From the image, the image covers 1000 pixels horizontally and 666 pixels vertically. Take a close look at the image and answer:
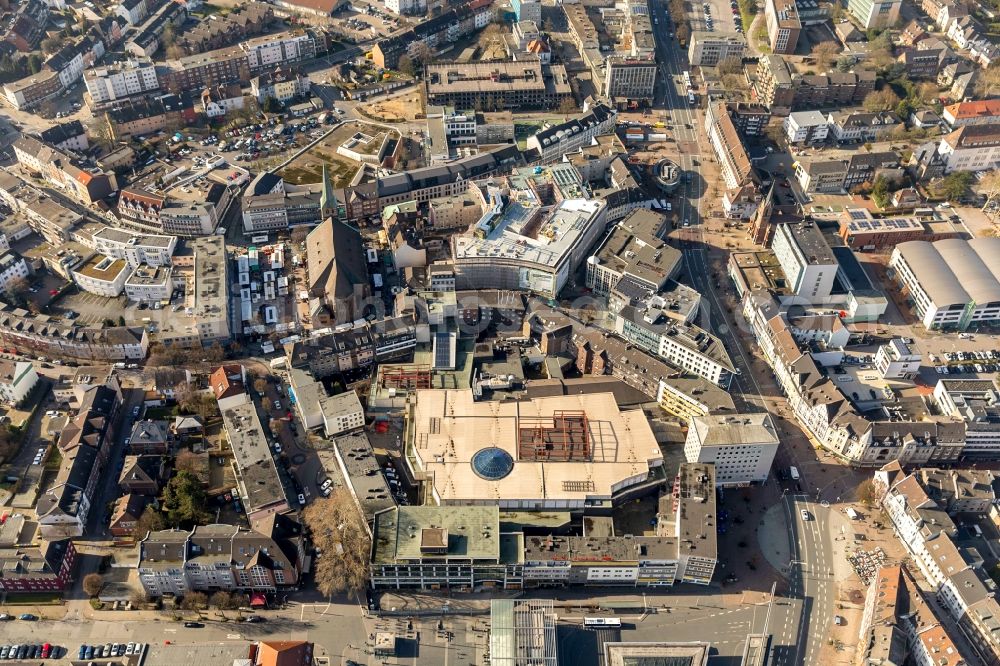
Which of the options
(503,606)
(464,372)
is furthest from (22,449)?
(503,606)

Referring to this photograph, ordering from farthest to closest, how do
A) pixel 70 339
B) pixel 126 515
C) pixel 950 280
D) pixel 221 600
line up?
1. pixel 950 280
2. pixel 70 339
3. pixel 126 515
4. pixel 221 600

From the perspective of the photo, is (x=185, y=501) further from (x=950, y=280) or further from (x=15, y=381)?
(x=950, y=280)

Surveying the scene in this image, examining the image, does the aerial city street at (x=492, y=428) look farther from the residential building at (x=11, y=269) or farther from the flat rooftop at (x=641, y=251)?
the flat rooftop at (x=641, y=251)

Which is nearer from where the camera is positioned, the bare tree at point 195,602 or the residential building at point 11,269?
the bare tree at point 195,602

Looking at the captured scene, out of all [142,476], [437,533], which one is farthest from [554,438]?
[142,476]

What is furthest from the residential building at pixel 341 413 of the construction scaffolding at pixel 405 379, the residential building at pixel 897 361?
the residential building at pixel 897 361

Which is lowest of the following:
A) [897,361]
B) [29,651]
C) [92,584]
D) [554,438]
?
[29,651]

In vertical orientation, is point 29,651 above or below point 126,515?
below

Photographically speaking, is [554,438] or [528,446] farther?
[554,438]
